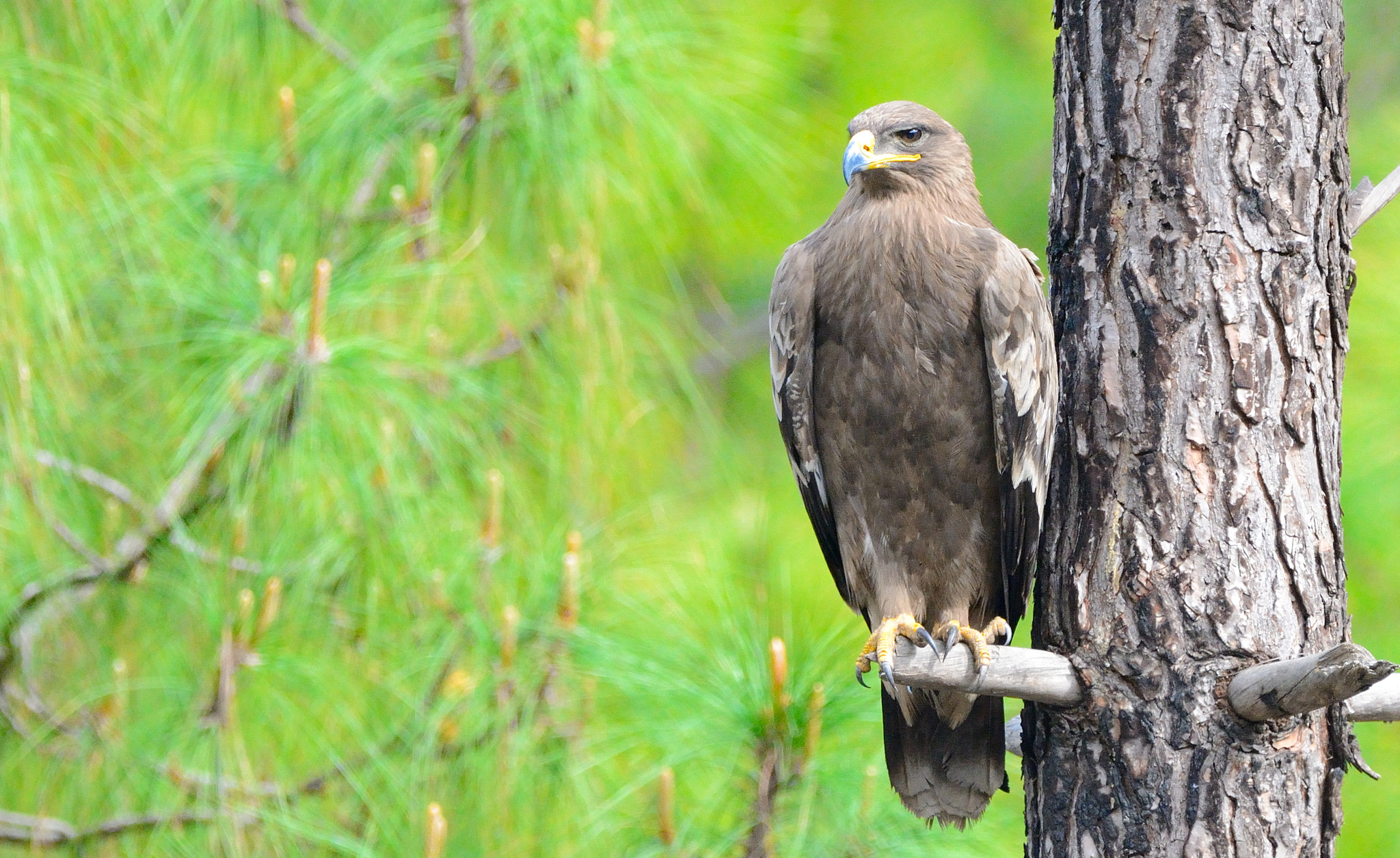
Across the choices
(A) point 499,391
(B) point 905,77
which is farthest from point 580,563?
(B) point 905,77

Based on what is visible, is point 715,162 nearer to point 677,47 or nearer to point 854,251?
point 677,47

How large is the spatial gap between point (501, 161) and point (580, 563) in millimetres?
886

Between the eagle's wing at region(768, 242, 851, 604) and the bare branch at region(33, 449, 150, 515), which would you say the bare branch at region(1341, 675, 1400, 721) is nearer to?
the eagle's wing at region(768, 242, 851, 604)

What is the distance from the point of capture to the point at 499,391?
2795 mm

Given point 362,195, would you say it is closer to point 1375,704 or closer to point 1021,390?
point 1021,390

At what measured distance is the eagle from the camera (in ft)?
6.31

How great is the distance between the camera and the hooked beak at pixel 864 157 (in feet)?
6.61

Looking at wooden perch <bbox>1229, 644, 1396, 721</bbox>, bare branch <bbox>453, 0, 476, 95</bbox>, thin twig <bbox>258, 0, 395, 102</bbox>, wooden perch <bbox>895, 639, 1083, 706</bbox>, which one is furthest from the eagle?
thin twig <bbox>258, 0, 395, 102</bbox>

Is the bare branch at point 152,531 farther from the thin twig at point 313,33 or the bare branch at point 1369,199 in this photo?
the bare branch at point 1369,199

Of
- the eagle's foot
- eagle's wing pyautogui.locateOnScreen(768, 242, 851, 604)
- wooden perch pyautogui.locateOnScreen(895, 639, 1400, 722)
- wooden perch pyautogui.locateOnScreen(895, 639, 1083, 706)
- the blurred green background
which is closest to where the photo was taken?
wooden perch pyautogui.locateOnScreen(895, 639, 1400, 722)

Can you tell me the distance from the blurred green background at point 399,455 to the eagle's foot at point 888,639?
0.14 meters

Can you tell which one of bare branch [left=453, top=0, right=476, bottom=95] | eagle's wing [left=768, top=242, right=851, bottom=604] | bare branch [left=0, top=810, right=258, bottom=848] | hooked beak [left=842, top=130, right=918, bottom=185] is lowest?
bare branch [left=0, top=810, right=258, bottom=848]

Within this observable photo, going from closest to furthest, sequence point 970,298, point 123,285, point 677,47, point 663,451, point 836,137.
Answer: point 970,298
point 123,285
point 677,47
point 663,451
point 836,137

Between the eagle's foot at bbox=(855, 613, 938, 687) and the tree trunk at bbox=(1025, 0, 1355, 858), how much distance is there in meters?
0.29
